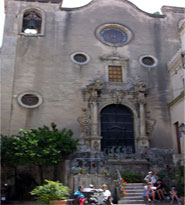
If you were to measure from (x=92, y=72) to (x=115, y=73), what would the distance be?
73.3 inches

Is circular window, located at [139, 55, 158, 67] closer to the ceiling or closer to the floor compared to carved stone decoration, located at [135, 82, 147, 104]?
closer to the ceiling

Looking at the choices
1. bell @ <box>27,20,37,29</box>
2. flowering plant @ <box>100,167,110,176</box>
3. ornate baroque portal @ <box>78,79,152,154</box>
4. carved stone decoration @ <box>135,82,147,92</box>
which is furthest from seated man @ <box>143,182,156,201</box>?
bell @ <box>27,20,37,29</box>

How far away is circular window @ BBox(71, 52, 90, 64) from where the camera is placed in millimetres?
22289

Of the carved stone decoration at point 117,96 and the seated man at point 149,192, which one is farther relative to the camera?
the carved stone decoration at point 117,96

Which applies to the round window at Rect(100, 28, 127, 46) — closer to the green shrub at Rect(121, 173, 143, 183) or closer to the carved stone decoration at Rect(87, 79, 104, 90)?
the carved stone decoration at Rect(87, 79, 104, 90)

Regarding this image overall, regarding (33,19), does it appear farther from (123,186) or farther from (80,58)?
(123,186)

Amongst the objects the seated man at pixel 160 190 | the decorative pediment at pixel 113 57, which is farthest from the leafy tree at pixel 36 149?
the decorative pediment at pixel 113 57

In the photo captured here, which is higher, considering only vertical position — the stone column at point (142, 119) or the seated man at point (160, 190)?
the stone column at point (142, 119)

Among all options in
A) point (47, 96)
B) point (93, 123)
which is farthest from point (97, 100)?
point (47, 96)

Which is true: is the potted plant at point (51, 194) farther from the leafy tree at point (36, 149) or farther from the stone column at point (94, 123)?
the stone column at point (94, 123)

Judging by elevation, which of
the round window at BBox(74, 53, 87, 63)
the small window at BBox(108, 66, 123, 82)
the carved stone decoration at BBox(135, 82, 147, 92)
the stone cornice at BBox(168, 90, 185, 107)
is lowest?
the stone cornice at BBox(168, 90, 185, 107)

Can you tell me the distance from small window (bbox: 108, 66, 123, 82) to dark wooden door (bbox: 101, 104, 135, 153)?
87.8 inches

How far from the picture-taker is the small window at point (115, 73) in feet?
73.0

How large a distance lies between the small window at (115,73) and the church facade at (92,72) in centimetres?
8
